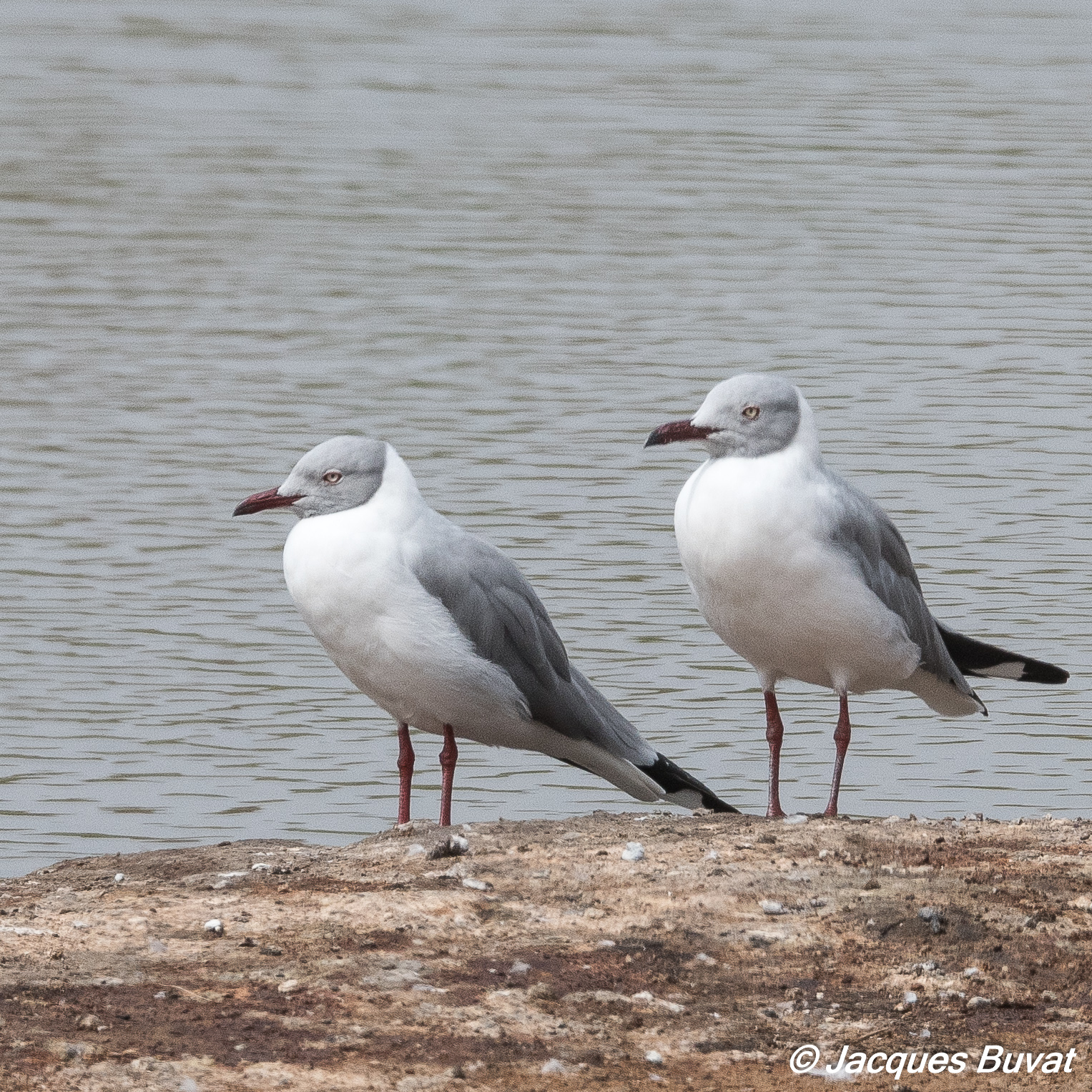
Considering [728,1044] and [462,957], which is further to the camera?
[462,957]

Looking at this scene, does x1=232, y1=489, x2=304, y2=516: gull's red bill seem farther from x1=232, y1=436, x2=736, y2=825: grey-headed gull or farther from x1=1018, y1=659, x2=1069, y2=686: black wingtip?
x1=1018, y1=659, x2=1069, y2=686: black wingtip

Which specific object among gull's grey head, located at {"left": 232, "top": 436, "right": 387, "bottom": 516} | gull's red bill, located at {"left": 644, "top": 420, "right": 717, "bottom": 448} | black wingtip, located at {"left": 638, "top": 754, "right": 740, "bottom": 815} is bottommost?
black wingtip, located at {"left": 638, "top": 754, "right": 740, "bottom": 815}

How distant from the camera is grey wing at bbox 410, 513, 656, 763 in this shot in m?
6.63

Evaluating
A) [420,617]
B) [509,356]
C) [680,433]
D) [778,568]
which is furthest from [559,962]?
[509,356]

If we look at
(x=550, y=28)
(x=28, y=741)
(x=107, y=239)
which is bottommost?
(x=28, y=741)

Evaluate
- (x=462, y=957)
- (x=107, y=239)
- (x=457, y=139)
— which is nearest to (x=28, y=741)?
(x=462, y=957)

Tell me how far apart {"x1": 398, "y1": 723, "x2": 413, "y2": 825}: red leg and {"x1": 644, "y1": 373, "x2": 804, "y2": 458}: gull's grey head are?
115cm

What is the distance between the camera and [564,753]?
7090 mm

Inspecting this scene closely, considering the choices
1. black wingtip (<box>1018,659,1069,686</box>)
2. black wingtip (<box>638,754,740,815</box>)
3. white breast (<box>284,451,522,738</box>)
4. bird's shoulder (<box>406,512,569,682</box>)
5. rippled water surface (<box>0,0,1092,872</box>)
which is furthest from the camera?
rippled water surface (<box>0,0,1092,872</box>)

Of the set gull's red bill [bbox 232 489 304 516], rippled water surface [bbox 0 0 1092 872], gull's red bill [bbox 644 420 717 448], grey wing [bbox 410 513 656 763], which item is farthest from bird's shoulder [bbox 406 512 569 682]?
rippled water surface [bbox 0 0 1092 872]

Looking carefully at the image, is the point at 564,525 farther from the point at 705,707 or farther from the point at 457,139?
the point at 457,139

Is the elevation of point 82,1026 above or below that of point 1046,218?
below

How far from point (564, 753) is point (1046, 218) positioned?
12648mm

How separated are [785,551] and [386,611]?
3.61 feet
